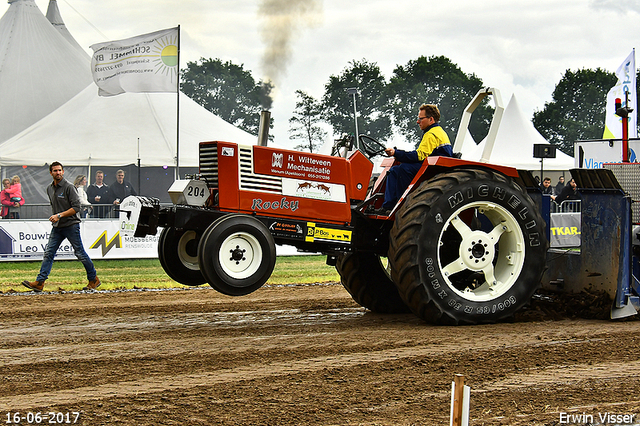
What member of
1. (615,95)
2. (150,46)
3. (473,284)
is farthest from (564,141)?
(473,284)

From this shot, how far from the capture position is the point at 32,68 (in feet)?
84.0

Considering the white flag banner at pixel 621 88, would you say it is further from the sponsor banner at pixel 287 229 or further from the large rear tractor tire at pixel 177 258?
the large rear tractor tire at pixel 177 258

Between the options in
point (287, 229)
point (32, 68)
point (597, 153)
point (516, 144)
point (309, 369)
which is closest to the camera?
point (309, 369)

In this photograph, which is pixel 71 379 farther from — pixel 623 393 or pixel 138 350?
pixel 623 393

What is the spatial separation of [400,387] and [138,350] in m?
2.14

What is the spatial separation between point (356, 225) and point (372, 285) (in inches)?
37.6

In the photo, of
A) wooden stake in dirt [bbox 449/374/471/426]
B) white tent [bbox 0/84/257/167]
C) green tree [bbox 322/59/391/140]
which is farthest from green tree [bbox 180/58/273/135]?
wooden stake in dirt [bbox 449/374/471/426]

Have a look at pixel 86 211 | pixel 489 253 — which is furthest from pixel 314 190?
pixel 86 211

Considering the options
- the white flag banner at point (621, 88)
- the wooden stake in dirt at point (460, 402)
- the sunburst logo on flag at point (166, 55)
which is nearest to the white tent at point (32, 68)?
the sunburst logo on flag at point (166, 55)

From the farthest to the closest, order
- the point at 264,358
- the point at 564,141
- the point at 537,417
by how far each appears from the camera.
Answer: the point at 564,141 → the point at 264,358 → the point at 537,417

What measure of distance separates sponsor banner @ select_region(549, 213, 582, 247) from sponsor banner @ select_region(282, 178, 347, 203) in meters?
11.0

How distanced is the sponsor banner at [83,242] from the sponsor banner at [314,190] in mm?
7842

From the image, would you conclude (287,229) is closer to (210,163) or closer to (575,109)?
(210,163)

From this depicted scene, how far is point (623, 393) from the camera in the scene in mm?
3998
